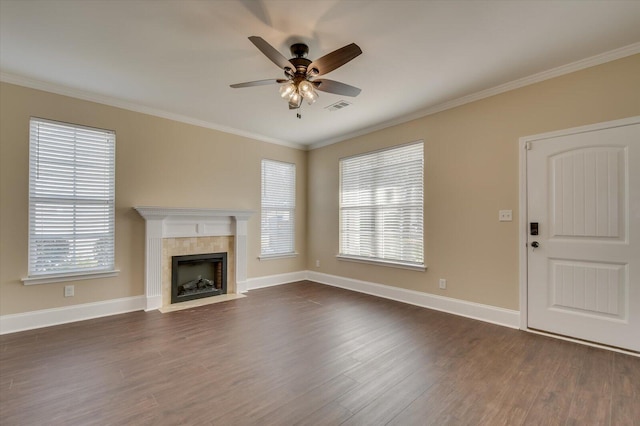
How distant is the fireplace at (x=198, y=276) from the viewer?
170 inches

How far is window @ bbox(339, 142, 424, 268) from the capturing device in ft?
14.3

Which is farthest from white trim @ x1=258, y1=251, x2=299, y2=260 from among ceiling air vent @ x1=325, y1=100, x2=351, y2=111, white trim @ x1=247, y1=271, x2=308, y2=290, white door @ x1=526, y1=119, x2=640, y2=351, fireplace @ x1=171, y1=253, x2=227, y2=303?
white door @ x1=526, y1=119, x2=640, y2=351

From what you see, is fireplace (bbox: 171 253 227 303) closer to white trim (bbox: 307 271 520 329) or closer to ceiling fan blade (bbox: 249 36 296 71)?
white trim (bbox: 307 271 520 329)

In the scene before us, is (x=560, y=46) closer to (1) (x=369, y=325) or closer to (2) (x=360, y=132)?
(2) (x=360, y=132)

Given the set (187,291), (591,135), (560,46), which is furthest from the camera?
(187,291)

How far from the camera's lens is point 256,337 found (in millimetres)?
3082

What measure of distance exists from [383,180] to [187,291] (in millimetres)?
3551

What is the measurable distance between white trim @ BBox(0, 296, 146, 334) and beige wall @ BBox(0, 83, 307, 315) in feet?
0.21

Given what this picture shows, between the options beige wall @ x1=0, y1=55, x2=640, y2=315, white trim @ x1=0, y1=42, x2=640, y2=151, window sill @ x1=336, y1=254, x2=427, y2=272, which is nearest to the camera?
white trim @ x1=0, y1=42, x2=640, y2=151

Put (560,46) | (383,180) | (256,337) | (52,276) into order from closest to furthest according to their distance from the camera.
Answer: (560,46), (256,337), (52,276), (383,180)

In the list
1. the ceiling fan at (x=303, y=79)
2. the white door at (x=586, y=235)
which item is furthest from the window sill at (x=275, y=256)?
the white door at (x=586, y=235)

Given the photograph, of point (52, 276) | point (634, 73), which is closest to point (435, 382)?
point (634, 73)

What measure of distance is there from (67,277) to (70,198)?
96 cm

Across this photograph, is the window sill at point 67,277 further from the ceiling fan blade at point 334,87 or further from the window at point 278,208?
the ceiling fan blade at point 334,87
